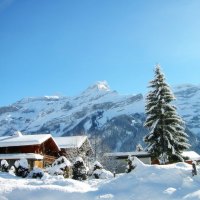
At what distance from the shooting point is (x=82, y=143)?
2662 inches

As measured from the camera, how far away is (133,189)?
800 inches

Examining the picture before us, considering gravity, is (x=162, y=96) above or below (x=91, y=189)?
above

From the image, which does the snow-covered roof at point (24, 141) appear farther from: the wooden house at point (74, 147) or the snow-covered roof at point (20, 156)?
the wooden house at point (74, 147)

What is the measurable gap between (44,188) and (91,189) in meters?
2.52

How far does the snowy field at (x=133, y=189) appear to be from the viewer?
758 inches

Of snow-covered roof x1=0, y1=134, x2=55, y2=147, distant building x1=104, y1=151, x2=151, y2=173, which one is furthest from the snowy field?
distant building x1=104, y1=151, x2=151, y2=173

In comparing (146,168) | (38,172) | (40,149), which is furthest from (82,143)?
(146,168)

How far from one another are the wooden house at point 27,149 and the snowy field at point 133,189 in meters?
32.1

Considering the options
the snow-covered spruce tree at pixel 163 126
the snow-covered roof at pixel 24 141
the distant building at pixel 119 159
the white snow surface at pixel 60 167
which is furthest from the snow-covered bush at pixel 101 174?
the distant building at pixel 119 159

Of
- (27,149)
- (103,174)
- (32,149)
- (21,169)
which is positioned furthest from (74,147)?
(21,169)

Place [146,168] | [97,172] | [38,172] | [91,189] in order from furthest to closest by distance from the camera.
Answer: [97,172]
[38,172]
[146,168]
[91,189]

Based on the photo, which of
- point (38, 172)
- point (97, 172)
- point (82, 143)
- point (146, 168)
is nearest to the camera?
point (146, 168)

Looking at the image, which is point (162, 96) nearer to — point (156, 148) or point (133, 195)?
point (156, 148)

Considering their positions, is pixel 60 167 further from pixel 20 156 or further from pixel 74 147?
pixel 74 147
